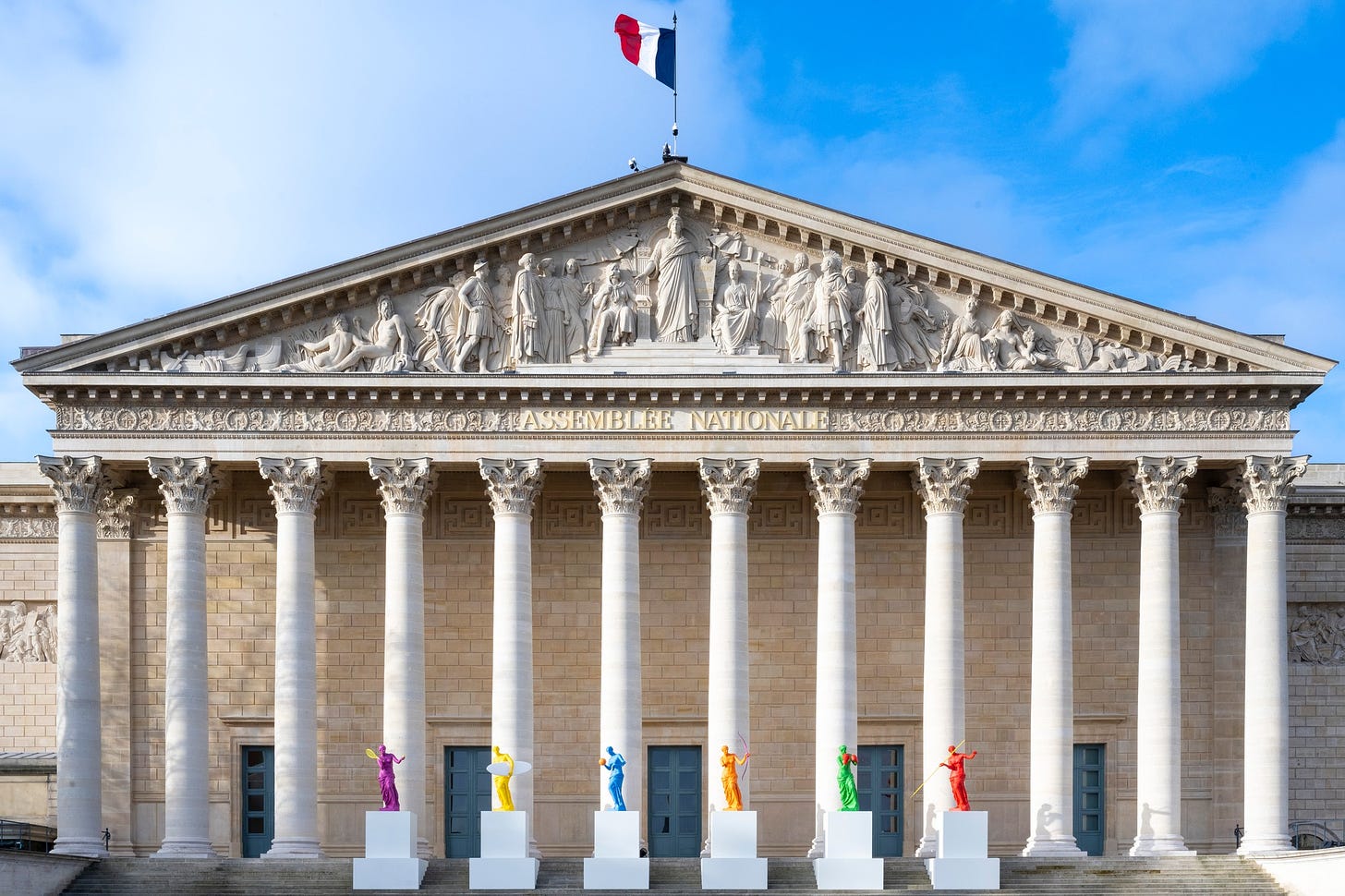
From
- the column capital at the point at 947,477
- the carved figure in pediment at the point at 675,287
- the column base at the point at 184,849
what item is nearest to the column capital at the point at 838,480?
the column capital at the point at 947,477

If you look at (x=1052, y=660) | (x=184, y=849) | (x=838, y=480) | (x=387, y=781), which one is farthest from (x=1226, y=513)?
(x=184, y=849)

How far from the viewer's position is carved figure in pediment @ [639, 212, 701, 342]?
36188 mm

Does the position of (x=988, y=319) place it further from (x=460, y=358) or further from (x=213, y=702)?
(x=213, y=702)

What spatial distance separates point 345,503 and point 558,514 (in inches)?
185

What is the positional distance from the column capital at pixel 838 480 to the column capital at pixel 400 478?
25.8 feet

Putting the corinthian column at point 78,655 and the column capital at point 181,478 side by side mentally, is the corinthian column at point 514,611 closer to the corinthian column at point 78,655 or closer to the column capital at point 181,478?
the column capital at point 181,478

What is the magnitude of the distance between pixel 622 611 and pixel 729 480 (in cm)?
339

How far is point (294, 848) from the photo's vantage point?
1372 inches

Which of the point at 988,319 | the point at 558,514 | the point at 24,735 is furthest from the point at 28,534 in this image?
the point at 988,319

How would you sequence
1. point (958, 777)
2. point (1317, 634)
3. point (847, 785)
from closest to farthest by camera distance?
point (847, 785), point (958, 777), point (1317, 634)

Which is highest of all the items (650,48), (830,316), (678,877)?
(650,48)

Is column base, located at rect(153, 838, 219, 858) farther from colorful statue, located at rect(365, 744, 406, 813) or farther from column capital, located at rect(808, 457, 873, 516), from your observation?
column capital, located at rect(808, 457, 873, 516)

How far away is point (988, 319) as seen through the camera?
36.5 m

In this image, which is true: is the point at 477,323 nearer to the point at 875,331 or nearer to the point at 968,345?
the point at 875,331
